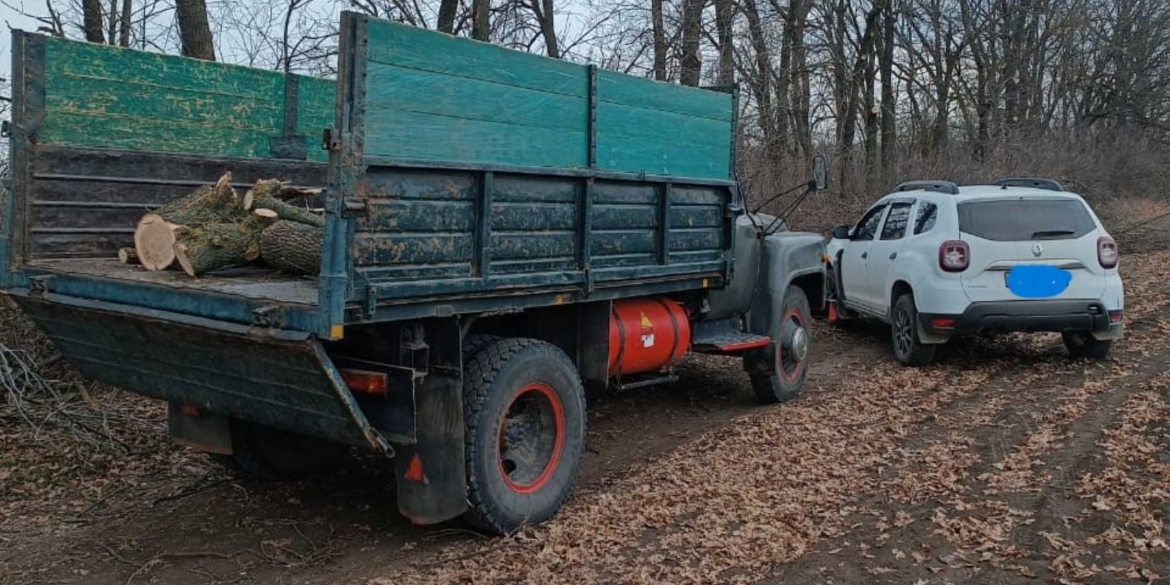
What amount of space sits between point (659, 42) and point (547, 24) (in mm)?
1943

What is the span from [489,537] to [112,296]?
2098 millimetres

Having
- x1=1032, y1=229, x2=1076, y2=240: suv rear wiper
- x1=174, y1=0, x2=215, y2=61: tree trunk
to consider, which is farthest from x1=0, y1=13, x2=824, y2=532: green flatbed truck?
x1=174, y1=0, x2=215, y2=61: tree trunk

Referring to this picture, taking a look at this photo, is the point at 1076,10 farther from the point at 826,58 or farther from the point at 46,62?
the point at 46,62

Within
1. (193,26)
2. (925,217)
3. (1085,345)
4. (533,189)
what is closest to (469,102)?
(533,189)

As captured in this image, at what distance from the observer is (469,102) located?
15.2ft

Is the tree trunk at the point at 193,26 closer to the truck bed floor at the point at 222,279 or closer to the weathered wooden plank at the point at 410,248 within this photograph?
the truck bed floor at the point at 222,279

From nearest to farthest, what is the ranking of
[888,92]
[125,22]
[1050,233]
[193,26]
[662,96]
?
1. [662,96]
2. [1050,233]
3. [193,26]
4. [125,22]
5. [888,92]

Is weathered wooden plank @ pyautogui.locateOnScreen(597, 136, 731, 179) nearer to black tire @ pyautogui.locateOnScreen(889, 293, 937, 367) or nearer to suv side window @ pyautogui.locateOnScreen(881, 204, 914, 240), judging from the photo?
black tire @ pyautogui.locateOnScreen(889, 293, 937, 367)

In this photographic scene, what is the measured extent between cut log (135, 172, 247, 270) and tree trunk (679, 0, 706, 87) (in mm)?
12408

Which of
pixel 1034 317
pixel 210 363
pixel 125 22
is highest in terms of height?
pixel 125 22

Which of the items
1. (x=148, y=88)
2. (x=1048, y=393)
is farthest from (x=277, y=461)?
(x=1048, y=393)

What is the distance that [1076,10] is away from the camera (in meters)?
25.4

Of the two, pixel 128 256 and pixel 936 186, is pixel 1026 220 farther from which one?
pixel 128 256

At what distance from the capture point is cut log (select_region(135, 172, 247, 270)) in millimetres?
4906
